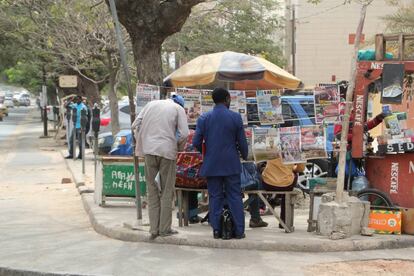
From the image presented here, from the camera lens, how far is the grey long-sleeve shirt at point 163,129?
7.35 m

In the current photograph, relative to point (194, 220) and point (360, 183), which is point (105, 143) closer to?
point (194, 220)

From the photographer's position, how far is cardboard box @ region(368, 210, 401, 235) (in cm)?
762

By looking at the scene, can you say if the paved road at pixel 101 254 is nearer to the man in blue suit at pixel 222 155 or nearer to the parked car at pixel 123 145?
the man in blue suit at pixel 222 155

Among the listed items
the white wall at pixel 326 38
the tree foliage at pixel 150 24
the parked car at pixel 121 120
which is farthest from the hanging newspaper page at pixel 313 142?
the white wall at pixel 326 38

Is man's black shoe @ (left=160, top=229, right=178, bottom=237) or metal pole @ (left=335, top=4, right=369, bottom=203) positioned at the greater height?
metal pole @ (left=335, top=4, right=369, bottom=203)

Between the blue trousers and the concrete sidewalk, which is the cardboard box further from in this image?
the blue trousers

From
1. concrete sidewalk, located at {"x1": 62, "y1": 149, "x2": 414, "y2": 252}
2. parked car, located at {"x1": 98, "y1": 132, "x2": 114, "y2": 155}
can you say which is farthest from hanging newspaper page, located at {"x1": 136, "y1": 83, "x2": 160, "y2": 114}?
parked car, located at {"x1": 98, "y1": 132, "x2": 114, "y2": 155}

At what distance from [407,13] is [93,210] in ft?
55.1

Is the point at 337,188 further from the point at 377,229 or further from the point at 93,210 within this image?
the point at 93,210

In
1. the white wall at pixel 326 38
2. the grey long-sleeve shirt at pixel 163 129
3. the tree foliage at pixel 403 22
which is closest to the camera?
Answer: the grey long-sleeve shirt at pixel 163 129

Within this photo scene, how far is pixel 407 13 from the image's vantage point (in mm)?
23016

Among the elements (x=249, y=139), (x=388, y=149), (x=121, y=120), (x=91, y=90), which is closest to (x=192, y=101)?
(x=249, y=139)

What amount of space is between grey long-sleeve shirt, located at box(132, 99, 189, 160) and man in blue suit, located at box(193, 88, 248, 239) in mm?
210

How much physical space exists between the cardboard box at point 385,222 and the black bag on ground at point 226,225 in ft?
5.61
